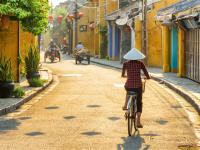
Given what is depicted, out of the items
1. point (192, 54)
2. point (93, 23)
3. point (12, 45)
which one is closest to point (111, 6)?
point (93, 23)

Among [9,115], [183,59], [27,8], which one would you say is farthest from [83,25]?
[9,115]

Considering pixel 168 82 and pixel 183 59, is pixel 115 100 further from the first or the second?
pixel 183 59

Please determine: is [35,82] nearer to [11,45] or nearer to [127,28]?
[11,45]

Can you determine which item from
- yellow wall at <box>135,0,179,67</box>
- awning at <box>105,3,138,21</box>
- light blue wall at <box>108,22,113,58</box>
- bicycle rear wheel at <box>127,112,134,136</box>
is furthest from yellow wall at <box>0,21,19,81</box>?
light blue wall at <box>108,22,113,58</box>

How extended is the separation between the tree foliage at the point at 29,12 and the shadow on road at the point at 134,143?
6.76 metres

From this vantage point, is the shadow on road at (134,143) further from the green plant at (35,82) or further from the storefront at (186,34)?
the green plant at (35,82)

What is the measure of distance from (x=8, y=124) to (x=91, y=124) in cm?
189

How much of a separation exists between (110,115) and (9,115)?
8.48 feet

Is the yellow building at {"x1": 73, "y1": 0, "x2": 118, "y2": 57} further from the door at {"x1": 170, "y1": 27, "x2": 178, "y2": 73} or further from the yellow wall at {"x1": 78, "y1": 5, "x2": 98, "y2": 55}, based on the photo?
the door at {"x1": 170, "y1": 27, "x2": 178, "y2": 73}

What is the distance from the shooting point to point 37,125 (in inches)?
485

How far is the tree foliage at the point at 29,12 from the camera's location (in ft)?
54.7

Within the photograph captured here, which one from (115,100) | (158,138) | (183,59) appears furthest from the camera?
(183,59)

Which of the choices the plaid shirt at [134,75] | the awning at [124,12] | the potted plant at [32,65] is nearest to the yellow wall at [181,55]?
the potted plant at [32,65]

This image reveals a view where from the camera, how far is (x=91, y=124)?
1239 centimetres
